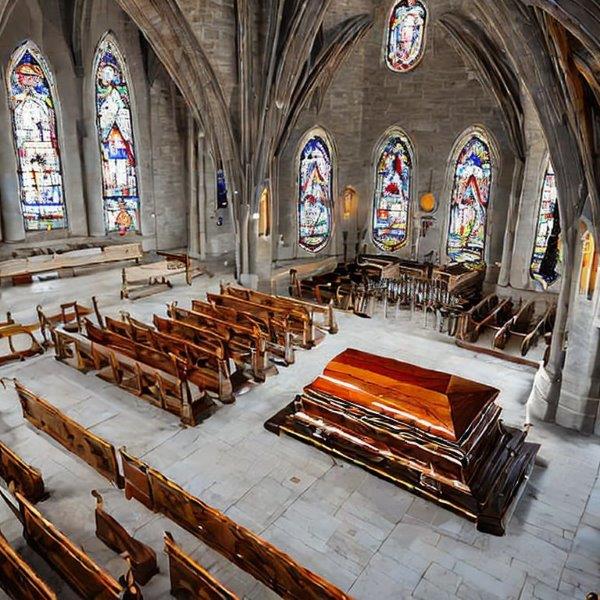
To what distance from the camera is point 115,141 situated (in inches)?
678

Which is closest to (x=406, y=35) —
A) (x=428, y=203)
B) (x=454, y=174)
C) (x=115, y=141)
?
(x=454, y=174)

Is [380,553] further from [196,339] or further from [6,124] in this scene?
[6,124]

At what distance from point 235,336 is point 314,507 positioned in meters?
4.42

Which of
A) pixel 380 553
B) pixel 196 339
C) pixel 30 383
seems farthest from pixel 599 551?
pixel 30 383

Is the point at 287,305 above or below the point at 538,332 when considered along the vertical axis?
above

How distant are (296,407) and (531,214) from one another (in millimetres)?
9669

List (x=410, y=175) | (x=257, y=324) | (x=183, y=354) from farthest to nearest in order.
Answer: (x=410, y=175)
(x=257, y=324)
(x=183, y=354)

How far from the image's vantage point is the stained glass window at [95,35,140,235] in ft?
54.1

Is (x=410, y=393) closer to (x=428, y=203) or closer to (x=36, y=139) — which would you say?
(x=428, y=203)

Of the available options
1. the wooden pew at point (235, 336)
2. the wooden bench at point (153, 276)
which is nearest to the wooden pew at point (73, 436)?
the wooden pew at point (235, 336)

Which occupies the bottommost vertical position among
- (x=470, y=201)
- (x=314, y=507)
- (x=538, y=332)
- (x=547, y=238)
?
(x=314, y=507)

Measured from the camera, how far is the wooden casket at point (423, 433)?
600cm

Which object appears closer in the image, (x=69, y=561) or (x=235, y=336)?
(x=69, y=561)

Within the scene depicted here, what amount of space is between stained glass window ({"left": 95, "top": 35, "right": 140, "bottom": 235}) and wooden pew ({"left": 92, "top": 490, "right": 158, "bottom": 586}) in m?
14.0
